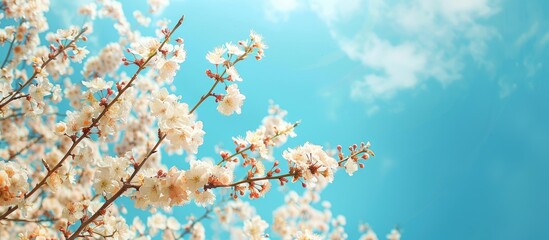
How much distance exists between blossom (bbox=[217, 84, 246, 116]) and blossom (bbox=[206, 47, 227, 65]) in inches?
7.6

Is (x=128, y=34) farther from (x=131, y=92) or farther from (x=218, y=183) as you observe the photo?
(x=218, y=183)

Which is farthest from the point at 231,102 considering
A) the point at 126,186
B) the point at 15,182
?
the point at 15,182

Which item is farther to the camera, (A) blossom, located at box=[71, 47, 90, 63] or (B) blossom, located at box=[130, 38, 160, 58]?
(A) blossom, located at box=[71, 47, 90, 63]

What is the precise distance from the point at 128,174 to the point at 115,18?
6609 millimetres

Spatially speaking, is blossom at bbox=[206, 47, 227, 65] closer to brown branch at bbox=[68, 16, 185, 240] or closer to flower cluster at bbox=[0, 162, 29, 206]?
brown branch at bbox=[68, 16, 185, 240]

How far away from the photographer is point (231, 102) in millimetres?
2742

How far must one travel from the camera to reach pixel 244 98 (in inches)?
108

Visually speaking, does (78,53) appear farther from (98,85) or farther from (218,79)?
(218,79)

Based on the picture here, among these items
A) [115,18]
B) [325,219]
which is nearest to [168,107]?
[115,18]

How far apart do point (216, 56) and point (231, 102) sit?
1.13ft

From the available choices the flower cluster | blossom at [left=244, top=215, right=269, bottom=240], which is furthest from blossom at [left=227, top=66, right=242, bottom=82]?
blossom at [left=244, top=215, right=269, bottom=240]

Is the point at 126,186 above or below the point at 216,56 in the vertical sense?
below

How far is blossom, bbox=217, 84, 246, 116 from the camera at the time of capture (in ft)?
8.79

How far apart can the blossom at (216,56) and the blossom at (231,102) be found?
0.19 m
